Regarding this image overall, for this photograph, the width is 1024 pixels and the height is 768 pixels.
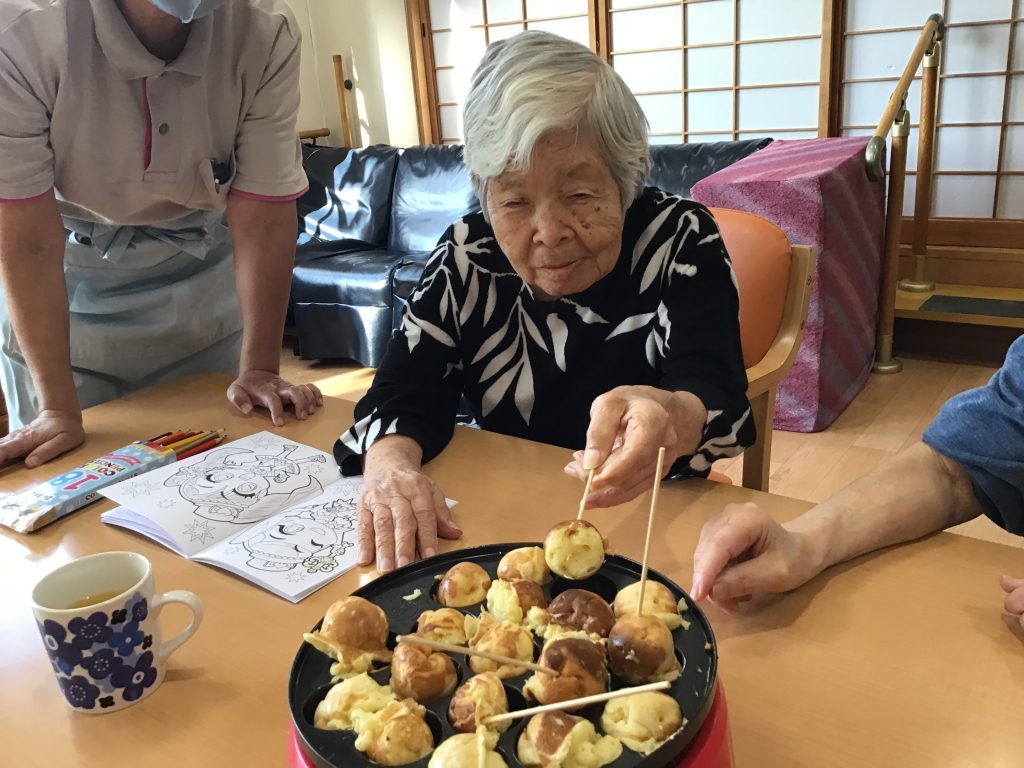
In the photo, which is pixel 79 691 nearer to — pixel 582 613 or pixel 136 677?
pixel 136 677

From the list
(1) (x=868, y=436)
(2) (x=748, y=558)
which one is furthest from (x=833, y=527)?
(1) (x=868, y=436)

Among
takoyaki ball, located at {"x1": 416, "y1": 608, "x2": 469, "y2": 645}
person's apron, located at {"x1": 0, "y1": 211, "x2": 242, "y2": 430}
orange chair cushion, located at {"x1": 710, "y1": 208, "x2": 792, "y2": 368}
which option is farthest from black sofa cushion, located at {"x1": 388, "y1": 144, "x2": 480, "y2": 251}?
takoyaki ball, located at {"x1": 416, "y1": 608, "x2": 469, "y2": 645}

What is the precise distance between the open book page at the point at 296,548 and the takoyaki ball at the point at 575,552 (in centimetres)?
30

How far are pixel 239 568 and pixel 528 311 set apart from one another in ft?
1.92

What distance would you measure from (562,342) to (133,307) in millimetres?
876

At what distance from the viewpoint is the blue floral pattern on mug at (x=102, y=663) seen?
713 mm

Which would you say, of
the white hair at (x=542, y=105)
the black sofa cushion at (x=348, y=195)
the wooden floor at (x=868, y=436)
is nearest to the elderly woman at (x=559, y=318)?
the white hair at (x=542, y=105)

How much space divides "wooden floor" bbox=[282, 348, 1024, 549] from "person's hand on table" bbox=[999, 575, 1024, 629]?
1.49m

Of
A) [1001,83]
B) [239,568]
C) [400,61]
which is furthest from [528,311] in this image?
[400,61]

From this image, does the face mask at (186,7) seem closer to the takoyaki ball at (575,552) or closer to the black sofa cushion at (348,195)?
the takoyaki ball at (575,552)

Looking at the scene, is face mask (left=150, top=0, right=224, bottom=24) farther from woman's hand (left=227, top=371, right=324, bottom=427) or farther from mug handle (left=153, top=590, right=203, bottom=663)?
mug handle (left=153, top=590, right=203, bottom=663)

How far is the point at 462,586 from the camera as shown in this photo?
729 mm

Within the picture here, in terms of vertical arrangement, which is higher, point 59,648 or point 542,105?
point 542,105

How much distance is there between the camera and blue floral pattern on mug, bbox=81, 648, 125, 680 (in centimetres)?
71
